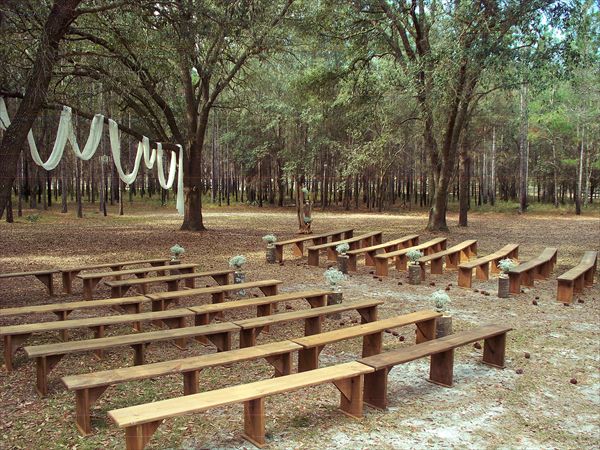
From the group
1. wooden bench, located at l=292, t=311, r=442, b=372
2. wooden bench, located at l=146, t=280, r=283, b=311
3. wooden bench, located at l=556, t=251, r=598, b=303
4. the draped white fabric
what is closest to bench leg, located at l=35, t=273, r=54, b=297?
the draped white fabric

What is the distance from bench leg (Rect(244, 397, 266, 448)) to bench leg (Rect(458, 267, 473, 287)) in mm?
6352

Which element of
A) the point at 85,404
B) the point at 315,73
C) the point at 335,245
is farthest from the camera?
the point at 315,73

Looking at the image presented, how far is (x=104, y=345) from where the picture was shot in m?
4.04

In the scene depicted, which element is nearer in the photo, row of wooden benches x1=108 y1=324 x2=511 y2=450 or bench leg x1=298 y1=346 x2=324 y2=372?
row of wooden benches x1=108 y1=324 x2=511 y2=450

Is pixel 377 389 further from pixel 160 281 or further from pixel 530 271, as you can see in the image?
pixel 530 271

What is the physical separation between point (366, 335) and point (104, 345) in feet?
7.60

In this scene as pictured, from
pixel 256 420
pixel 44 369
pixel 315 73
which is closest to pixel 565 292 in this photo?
pixel 256 420

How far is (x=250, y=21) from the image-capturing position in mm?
8391

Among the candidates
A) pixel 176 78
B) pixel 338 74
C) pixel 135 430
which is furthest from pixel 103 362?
pixel 338 74

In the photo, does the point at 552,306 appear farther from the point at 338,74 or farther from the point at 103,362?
the point at 338,74

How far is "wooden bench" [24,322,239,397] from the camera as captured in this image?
12.7 ft

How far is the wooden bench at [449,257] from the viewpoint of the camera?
9.47 m

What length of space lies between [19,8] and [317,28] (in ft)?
32.9

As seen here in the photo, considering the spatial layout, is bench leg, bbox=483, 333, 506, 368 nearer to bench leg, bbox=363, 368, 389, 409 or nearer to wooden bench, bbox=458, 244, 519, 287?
bench leg, bbox=363, 368, 389, 409
